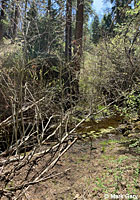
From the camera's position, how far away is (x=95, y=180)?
230cm

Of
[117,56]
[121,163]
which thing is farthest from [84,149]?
[117,56]

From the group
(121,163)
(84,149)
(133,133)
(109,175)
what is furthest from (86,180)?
(133,133)

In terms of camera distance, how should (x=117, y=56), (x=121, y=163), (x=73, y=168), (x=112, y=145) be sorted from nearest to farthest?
1. (x=121, y=163)
2. (x=73, y=168)
3. (x=112, y=145)
4. (x=117, y=56)

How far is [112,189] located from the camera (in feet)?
6.77

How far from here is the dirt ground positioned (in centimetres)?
203

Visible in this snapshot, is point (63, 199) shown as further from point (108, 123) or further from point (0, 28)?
point (0, 28)

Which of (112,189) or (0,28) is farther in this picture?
(0,28)

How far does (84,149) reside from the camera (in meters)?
3.54

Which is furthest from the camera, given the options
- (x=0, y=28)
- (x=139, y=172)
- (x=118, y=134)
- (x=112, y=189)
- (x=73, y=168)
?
(x=0, y=28)

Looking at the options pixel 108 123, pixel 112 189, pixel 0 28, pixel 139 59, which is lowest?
pixel 108 123

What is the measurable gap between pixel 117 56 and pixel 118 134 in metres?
3.46

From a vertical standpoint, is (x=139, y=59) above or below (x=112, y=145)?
above

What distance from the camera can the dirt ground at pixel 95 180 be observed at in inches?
80.0

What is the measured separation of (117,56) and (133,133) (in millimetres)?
3612
